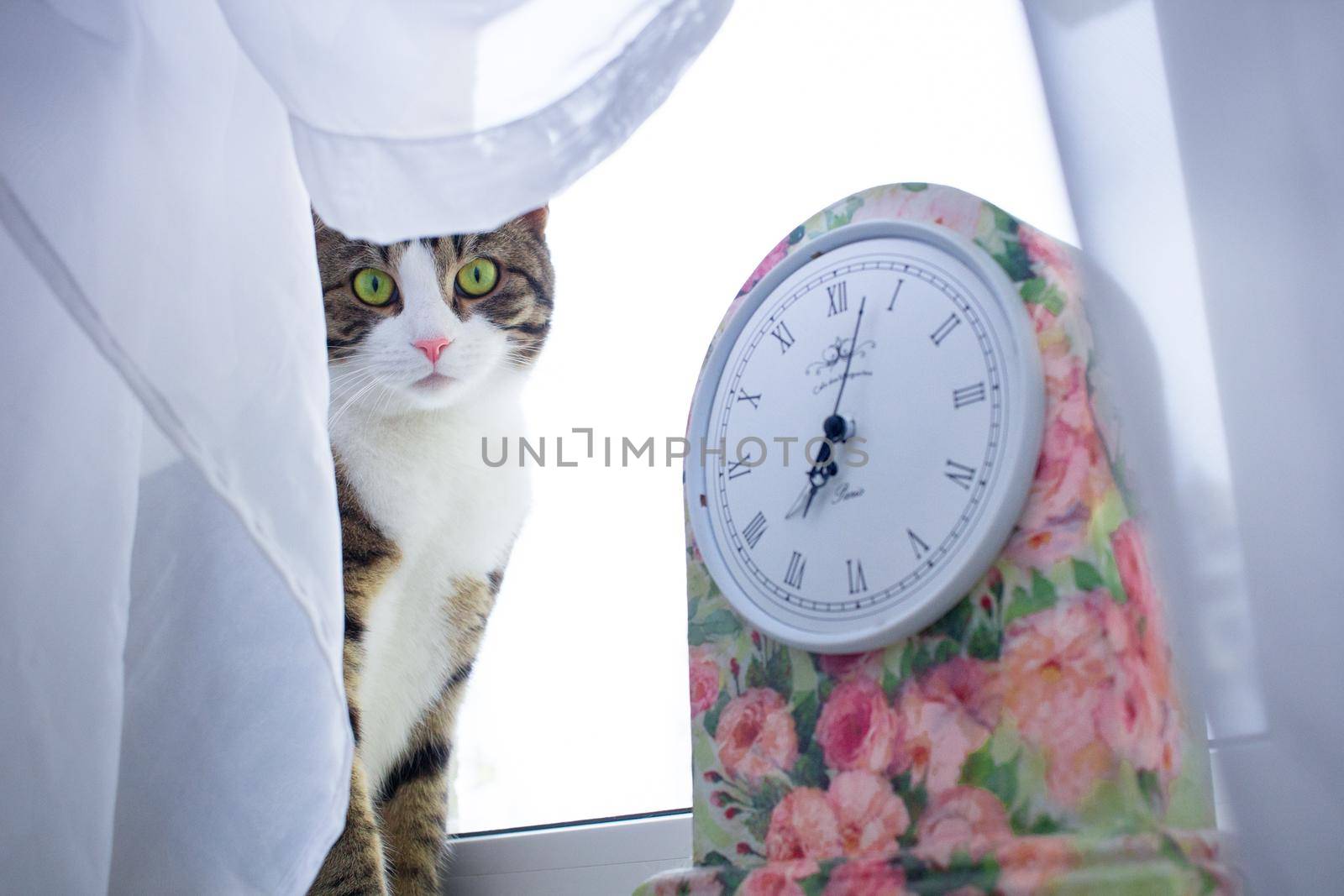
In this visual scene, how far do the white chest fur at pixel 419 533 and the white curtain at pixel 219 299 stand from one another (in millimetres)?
320

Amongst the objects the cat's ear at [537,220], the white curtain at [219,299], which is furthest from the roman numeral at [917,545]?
the cat's ear at [537,220]

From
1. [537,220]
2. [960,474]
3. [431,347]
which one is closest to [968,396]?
[960,474]

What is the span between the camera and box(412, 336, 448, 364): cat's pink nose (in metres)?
1.01

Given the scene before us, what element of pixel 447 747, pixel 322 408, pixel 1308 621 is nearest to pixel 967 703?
pixel 1308 621

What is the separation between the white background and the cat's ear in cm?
8

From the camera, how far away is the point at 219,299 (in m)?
0.65

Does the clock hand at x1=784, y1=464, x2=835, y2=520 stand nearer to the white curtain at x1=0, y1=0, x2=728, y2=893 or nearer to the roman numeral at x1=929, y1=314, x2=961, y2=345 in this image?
the roman numeral at x1=929, y1=314, x2=961, y2=345

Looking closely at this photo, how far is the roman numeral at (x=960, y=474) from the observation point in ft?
1.96

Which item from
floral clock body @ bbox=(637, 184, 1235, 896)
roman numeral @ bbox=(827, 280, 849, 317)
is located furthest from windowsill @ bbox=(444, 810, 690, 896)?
roman numeral @ bbox=(827, 280, 849, 317)

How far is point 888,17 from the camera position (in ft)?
3.21

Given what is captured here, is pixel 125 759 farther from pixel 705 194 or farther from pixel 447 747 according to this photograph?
pixel 705 194

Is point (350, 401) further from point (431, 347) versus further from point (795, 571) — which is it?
point (795, 571)

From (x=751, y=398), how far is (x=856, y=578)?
0.17m

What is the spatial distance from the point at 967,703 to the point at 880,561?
0.33 feet
